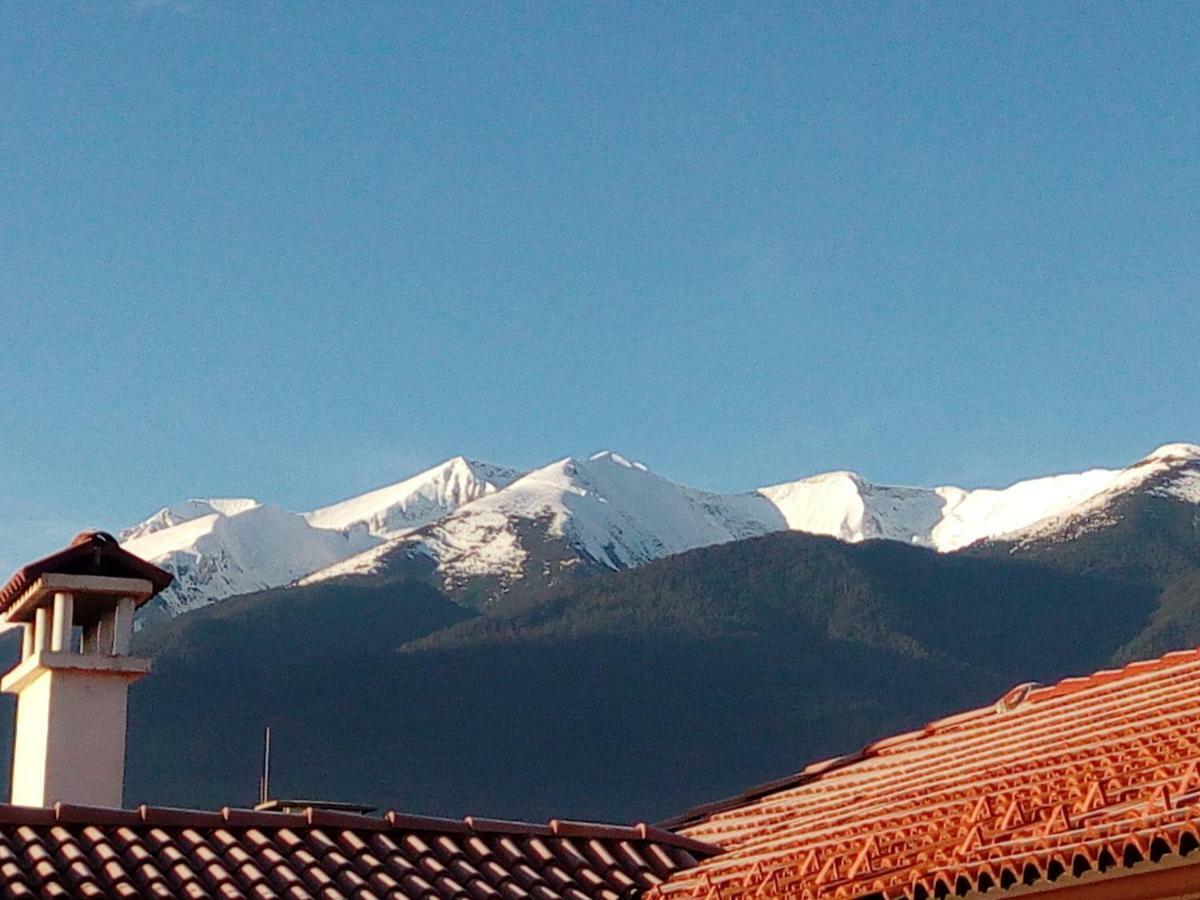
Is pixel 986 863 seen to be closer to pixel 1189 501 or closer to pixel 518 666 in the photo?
pixel 518 666

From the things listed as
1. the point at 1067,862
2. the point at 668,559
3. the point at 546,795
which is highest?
the point at 668,559

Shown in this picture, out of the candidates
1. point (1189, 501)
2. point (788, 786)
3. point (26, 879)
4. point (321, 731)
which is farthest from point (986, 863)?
point (1189, 501)

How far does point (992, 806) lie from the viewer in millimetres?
9102

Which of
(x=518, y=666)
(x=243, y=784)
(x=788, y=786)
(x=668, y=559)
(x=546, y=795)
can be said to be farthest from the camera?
(x=668, y=559)

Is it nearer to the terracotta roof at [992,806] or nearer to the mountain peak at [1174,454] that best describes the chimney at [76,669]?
the terracotta roof at [992,806]

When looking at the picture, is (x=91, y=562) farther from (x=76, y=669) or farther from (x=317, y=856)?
(x=317, y=856)

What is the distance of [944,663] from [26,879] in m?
127

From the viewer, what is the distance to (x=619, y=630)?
131 m

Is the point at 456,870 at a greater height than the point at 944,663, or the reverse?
the point at 944,663

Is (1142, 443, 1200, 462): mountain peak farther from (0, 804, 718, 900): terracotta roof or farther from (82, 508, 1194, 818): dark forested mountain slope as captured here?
(0, 804, 718, 900): terracotta roof

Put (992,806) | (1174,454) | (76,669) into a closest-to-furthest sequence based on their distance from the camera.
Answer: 1. (992,806)
2. (76,669)
3. (1174,454)

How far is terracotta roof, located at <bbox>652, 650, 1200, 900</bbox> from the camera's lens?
25.5 feet

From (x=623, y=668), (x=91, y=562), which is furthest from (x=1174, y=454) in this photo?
(x=91, y=562)

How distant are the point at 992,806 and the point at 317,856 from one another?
3.61 metres
